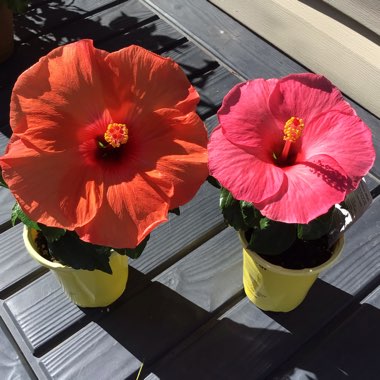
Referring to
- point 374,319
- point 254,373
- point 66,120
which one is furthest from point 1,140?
point 374,319

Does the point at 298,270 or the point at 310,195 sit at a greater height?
the point at 310,195

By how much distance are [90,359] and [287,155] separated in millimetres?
607

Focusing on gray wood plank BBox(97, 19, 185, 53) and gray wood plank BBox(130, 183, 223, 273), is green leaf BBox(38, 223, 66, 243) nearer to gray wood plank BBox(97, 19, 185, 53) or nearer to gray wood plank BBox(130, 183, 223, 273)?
gray wood plank BBox(130, 183, 223, 273)

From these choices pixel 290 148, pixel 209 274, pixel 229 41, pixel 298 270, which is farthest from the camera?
pixel 229 41

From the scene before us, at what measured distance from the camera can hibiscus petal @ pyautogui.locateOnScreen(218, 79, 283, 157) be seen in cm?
75

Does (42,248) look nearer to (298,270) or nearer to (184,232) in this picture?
(184,232)

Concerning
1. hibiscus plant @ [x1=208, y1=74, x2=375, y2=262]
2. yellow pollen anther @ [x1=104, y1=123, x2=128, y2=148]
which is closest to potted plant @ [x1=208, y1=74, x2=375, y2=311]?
hibiscus plant @ [x1=208, y1=74, x2=375, y2=262]

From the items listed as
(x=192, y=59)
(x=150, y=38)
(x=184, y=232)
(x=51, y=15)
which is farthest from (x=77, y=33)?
(x=184, y=232)

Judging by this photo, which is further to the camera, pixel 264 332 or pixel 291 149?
pixel 264 332

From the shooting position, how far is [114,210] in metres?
0.70

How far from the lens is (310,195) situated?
69cm

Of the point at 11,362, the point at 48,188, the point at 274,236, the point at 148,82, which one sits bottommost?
the point at 11,362

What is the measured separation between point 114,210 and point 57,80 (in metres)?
0.20

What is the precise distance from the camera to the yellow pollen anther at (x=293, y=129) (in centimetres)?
73
